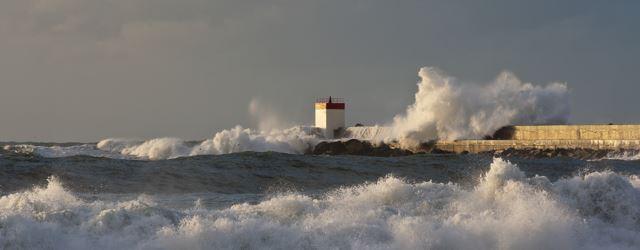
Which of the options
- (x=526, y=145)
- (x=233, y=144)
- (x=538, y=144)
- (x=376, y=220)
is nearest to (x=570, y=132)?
(x=538, y=144)

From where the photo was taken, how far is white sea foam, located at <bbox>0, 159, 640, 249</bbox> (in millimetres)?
8055

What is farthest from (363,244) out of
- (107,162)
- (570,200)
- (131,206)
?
(107,162)

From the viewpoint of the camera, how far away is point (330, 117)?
32.4 m

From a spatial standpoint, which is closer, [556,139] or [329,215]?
[329,215]

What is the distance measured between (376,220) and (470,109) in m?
19.4

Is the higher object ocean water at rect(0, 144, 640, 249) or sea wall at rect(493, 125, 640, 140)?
sea wall at rect(493, 125, 640, 140)

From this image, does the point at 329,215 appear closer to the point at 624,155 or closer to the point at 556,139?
the point at 624,155

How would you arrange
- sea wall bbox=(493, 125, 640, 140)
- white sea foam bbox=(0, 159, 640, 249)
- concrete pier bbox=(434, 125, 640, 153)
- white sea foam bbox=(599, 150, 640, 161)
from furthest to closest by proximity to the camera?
sea wall bbox=(493, 125, 640, 140) < concrete pier bbox=(434, 125, 640, 153) < white sea foam bbox=(599, 150, 640, 161) < white sea foam bbox=(0, 159, 640, 249)

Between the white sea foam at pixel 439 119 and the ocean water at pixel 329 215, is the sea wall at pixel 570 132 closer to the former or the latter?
the white sea foam at pixel 439 119

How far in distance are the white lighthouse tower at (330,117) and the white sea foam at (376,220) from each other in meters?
21.9

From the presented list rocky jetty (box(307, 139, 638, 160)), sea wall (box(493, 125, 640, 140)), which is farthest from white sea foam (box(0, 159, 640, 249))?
sea wall (box(493, 125, 640, 140))

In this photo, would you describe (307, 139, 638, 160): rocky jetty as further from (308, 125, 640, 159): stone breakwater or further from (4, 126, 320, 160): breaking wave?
(4, 126, 320, 160): breaking wave

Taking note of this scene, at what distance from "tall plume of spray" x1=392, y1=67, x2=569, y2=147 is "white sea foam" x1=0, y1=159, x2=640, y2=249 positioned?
17297 mm

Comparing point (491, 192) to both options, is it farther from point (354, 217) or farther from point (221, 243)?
point (221, 243)
